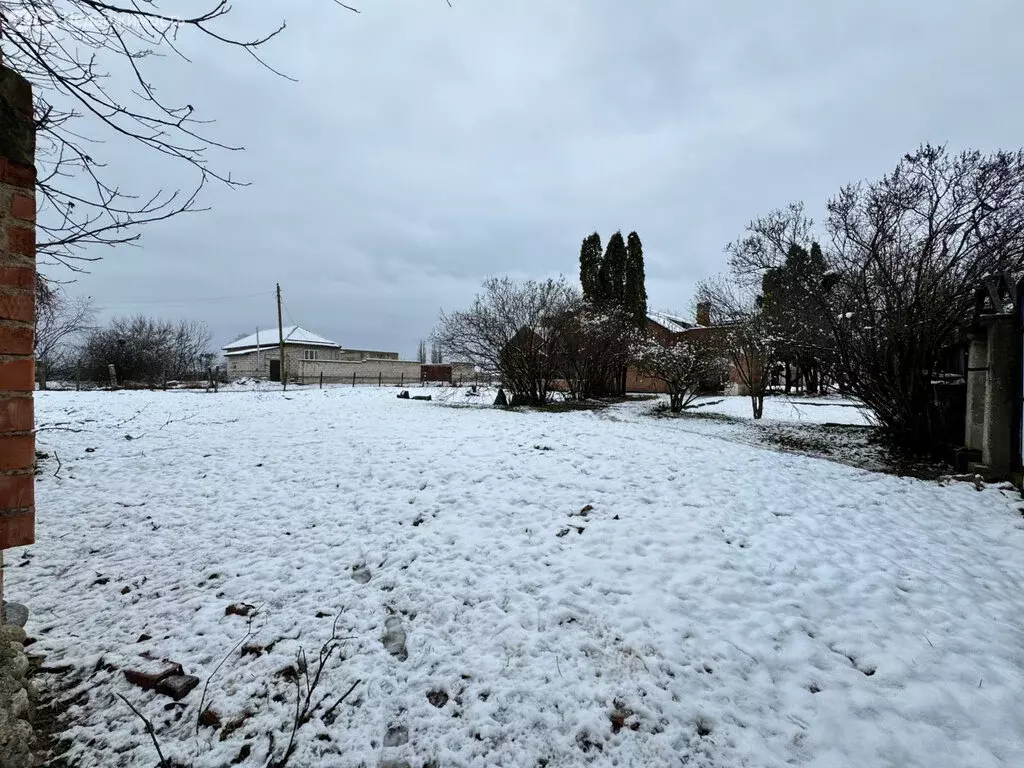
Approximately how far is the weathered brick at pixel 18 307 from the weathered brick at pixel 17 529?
0.61 metres

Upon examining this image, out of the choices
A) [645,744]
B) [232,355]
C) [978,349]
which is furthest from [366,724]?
[232,355]

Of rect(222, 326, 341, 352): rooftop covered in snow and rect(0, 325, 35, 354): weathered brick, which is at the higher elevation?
rect(222, 326, 341, 352): rooftop covered in snow

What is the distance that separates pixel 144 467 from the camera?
546 cm

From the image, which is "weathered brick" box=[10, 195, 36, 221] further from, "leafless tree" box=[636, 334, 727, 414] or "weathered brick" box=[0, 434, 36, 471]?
"leafless tree" box=[636, 334, 727, 414]

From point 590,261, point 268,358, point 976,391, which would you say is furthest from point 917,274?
point 268,358

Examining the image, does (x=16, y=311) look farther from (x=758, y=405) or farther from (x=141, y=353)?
(x=141, y=353)

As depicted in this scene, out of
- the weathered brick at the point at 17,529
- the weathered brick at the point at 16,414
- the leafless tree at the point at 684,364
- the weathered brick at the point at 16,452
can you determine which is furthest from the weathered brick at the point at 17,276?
the leafless tree at the point at 684,364

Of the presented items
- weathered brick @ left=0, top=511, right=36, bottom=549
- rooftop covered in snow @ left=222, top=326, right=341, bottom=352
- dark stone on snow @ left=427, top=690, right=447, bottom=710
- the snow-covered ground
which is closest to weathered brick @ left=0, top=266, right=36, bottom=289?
weathered brick @ left=0, top=511, right=36, bottom=549

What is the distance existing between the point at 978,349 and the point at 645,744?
22.5 feet

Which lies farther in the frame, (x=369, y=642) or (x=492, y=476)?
(x=492, y=476)

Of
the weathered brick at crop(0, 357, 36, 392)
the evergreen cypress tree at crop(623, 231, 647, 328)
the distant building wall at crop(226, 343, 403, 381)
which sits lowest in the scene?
the weathered brick at crop(0, 357, 36, 392)

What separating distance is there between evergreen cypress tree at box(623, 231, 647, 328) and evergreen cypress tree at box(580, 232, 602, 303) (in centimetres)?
191

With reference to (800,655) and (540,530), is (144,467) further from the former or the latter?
(800,655)

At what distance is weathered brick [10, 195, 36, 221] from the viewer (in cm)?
147
